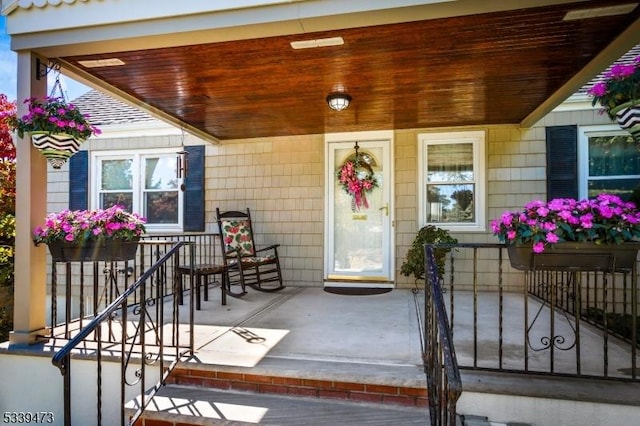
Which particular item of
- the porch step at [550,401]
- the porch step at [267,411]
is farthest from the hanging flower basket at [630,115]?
the porch step at [267,411]

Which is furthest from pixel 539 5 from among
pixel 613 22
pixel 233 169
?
pixel 233 169

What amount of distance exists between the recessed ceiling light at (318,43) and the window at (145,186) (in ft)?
12.4

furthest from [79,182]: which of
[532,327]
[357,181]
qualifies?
[532,327]

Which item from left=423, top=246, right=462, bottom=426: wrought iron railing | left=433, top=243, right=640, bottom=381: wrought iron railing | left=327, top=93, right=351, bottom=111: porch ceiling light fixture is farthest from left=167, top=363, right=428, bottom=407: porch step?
left=327, top=93, right=351, bottom=111: porch ceiling light fixture

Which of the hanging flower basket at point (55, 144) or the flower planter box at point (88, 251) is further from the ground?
the hanging flower basket at point (55, 144)

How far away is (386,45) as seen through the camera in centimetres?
286

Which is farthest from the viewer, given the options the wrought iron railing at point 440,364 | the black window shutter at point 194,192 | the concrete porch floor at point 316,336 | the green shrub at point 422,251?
the black window shutter at point 194,192

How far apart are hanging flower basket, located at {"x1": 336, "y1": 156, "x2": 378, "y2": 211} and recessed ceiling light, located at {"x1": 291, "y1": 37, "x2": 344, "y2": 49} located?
2569 millimetres

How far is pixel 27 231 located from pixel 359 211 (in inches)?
148

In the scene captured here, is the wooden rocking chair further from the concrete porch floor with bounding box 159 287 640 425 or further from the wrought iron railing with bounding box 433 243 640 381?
the wrought iron railing with bounding box 433 243 640 381

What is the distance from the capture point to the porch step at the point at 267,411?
6.83 ft

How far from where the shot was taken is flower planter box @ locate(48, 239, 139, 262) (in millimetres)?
2840

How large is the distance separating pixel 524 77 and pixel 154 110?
12.7ft

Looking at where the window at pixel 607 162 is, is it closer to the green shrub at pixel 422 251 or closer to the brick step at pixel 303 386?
the green shrub at pixel 422 251
